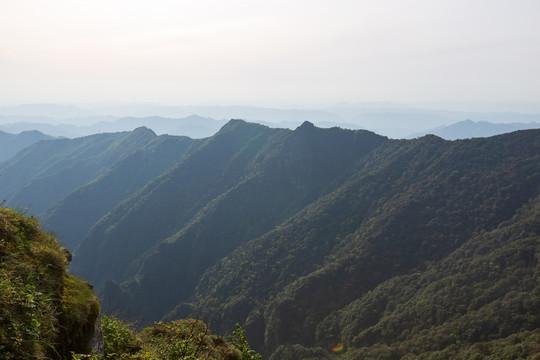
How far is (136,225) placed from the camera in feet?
351

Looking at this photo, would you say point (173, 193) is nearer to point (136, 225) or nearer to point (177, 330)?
point (136, 225)

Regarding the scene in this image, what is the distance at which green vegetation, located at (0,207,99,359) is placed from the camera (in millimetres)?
5738

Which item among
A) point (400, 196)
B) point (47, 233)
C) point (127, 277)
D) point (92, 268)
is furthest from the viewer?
point (92, 268)

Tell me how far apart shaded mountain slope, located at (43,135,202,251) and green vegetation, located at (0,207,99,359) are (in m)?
130

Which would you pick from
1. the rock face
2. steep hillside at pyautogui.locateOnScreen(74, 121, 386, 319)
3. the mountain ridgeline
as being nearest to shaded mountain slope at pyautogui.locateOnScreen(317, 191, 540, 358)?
the mountain ridgeline

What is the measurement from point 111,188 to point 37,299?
146m

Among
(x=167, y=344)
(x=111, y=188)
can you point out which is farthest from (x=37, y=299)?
(x=111, y=188)

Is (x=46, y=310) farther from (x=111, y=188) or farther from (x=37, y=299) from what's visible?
(x=111, y=188)

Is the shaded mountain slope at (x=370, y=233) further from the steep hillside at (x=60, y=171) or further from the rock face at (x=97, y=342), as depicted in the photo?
the steep hillside at (x=60, y=171)

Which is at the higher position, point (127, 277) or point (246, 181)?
point (246, 181)

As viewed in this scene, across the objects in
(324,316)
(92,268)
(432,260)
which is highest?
(432,260)

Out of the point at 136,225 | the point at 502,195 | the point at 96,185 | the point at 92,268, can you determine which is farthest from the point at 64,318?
the point at 96,185

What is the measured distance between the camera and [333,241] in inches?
2872

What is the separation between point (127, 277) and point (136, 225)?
18301mm
